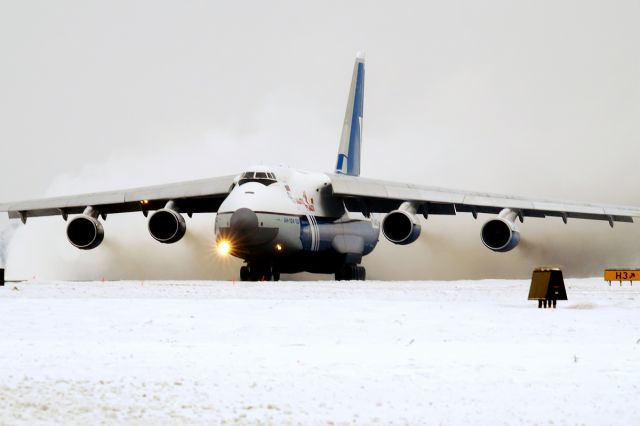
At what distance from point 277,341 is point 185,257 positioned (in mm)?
28890

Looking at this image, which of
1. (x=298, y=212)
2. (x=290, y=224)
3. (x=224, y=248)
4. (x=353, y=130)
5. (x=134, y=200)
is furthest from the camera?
(x=353, y=130)

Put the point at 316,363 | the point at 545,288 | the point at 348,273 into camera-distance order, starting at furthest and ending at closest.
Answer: the point at 348,273
the point at 545,288
the point at 316,363

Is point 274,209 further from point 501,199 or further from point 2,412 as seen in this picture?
point 2,412

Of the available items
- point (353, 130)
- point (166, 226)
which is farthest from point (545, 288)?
point (353, 130)

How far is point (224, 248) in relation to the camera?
2838 cm

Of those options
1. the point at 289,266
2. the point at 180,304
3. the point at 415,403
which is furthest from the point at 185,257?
the point at 415,403

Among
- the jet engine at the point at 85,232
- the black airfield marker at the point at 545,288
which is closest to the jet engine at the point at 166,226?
the jet engine at the point at 85,232

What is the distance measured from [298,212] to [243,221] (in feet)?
9.63

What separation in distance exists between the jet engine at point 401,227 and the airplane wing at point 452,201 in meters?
1.79

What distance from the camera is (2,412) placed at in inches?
291

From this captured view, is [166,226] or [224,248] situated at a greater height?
[166,226]

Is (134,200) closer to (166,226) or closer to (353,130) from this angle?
(166,226)

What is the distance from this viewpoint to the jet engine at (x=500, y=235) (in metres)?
30.7

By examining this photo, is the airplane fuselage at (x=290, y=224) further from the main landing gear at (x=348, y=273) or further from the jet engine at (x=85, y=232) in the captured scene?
the jet engine at (x=85, y=232)
